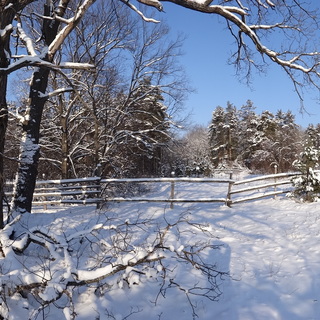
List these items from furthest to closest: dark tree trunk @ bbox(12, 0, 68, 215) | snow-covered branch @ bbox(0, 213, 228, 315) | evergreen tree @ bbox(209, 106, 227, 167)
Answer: evergreen tree @ bbox(209, 106, 227, 167) → dark tree trunk @ bbox(12, 0, 68, 215) → snow-covered branch @ bbox(0, 213, 228, 315)

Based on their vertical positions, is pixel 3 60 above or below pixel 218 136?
below

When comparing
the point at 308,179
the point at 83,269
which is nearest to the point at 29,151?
the point at 83,269

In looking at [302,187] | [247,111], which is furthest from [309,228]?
[247,111]

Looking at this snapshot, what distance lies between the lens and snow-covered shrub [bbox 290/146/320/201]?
1055cm

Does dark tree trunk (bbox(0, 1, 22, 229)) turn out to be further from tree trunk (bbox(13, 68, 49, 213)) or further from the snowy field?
the snowy field

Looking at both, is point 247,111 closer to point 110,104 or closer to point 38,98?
point 110,104

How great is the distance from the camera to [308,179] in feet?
35.1

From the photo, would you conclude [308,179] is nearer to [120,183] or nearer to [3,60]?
[120,183]

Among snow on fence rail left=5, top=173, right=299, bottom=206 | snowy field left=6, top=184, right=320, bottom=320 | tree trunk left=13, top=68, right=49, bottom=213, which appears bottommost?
snowy field left=6, top=184, right=320, bottom=320

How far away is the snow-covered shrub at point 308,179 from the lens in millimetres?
10547

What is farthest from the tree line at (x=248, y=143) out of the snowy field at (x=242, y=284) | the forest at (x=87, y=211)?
the snowy field at (x=242, y=284)

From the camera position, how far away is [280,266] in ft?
17.7

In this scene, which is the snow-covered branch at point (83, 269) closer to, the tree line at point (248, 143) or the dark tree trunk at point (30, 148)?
the dark tree trunk at point (30, 148)

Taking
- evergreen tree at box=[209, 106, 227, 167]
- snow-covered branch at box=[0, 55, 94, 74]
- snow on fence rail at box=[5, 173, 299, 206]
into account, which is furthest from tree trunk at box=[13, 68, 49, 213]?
evergreen tree at box=[209, 106, 227, 167]
